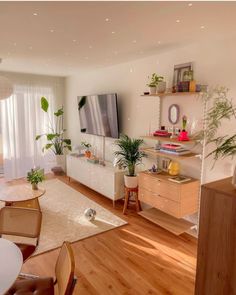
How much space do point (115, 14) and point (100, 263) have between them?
8.49 ft

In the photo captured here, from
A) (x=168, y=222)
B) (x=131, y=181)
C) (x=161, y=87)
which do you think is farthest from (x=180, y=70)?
(x=168, y=222)

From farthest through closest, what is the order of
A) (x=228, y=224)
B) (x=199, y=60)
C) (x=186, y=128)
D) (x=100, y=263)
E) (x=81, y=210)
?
1. (x=81, y=210)
2. (x=186, y=128)
3. (x=199, y=60)
4. (x=100, y=263)
5. (x=228, y=224)

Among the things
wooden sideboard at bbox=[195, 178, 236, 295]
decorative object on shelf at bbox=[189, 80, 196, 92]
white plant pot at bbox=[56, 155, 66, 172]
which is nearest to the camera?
wooden sideboard at bbox=[195, 178, 236, 295]

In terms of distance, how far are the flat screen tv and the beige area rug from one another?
139 cm

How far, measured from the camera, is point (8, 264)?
5.11 feet

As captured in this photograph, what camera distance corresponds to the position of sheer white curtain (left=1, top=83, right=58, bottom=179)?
5.66m


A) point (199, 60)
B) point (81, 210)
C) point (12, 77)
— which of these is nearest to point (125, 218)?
point (81, 210)

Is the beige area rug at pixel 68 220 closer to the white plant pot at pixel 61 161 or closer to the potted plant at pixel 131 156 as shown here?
the potted plant at pixel 131 156

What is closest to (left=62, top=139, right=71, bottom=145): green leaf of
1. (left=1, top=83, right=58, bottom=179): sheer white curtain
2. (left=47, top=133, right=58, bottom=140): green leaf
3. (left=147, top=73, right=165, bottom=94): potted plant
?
(left=47, top=133, right=58, bottom=140): green leaf

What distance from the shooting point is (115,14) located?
7.07ft

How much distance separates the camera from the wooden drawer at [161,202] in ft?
10.5

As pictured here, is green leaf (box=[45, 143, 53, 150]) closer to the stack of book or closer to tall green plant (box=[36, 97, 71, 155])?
tall green plant (box=[36, 97, 71, 155])

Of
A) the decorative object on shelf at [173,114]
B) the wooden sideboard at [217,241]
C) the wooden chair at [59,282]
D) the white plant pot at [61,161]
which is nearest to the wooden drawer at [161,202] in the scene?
the decorative object on shelf at [173,114]

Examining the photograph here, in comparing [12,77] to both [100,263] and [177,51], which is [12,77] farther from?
[100,263]
